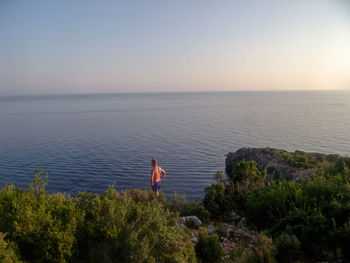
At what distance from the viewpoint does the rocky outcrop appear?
803 inches

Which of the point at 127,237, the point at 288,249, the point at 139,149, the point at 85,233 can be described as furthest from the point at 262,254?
the point at 139,149

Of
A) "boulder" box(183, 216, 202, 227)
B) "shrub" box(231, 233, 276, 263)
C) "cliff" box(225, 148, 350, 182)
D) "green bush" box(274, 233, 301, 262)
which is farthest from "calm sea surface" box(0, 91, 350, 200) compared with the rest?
"shrub" box(231, 233, 276, 263)

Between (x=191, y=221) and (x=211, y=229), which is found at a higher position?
(x=191, y=221)

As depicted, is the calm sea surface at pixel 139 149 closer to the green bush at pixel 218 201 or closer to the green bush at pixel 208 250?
the green bush at pixel 218 201

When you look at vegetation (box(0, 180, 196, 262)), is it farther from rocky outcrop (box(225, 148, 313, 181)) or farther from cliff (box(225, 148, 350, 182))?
cliff (box(225, 148, 350, 182))

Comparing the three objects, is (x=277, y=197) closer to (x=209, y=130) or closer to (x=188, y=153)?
(x=188, y=153)

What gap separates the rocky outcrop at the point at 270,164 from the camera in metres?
20.4

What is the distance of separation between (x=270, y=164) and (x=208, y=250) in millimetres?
20816

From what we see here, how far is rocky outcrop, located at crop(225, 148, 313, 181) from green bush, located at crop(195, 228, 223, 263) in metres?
13.1

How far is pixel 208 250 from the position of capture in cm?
664

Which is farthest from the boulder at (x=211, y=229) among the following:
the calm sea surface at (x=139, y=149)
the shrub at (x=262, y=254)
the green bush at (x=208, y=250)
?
the calm sea surface at (x=139, y=149)

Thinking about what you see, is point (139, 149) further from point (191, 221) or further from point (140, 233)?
point (140, 233)

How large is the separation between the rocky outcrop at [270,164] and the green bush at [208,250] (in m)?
13.1

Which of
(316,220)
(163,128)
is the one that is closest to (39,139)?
(163,128)
